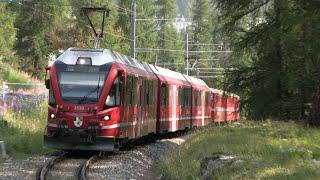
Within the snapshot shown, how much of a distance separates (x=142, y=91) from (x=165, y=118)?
4.66 meters

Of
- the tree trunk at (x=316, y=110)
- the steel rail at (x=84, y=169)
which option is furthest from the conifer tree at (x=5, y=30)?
the steel rail at (x=84, y=169)

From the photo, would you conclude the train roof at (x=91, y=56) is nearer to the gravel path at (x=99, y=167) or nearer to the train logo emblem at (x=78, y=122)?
the train logo emblem at (x=78, y=122)

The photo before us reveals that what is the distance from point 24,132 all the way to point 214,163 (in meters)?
12.3

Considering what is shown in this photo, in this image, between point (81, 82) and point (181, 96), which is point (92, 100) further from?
point (181, 96)

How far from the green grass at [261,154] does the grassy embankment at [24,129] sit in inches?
199

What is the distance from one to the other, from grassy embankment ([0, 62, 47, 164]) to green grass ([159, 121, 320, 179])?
16.6ft

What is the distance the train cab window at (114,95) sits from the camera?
1770cm

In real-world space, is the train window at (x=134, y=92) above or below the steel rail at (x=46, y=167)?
above

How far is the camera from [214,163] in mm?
12414

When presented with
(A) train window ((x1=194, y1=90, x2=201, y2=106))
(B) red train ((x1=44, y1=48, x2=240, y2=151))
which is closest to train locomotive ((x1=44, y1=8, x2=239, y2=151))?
(B) red train ((x1=44, y1=48, x2=240, y2=151))

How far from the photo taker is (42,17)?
55.4 metres

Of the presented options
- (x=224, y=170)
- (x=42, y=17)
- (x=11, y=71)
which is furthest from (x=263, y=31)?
(x=42, y=17)


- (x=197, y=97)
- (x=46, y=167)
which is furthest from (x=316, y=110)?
(x=197, y=97)

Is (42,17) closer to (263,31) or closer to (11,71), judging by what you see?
(11,71)
